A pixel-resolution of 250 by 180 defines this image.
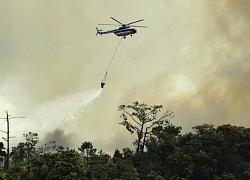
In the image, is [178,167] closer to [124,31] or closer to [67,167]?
[67,167]

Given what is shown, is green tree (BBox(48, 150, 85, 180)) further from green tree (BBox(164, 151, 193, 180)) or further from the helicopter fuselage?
the helicopter fuselage

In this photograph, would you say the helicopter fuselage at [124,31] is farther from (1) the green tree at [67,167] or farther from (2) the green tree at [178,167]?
(2) the green tree at [178,167]

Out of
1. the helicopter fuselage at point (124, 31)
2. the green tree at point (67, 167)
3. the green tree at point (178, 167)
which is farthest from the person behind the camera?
the green tree at point (178, 167)

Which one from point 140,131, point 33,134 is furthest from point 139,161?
point 33,134

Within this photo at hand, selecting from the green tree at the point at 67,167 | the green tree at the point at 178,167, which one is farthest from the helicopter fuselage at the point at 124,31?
the green tree at the point at 178,167

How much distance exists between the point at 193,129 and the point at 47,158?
84.3 ft

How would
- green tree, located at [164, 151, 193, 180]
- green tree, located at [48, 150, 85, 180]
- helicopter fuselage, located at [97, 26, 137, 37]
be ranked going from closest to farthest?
1. helicopter fuselage, located at [97, 26, 137, 37]
2. green tree, located at [48, 150, 85, 180]
3. green tree, located at [164, 151, 193, 180]

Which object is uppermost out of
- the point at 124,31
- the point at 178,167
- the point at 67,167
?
the point at 124,31

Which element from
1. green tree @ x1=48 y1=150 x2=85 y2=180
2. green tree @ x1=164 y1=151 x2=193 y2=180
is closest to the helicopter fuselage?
green tree @ x1=48 y1=150 x2=85 y2=180

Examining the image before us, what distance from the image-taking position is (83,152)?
66438mm

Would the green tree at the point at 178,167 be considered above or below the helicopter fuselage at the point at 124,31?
below

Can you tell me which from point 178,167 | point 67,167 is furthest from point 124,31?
point 178,167

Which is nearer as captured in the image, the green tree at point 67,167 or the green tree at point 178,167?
the green tree at point 67,167

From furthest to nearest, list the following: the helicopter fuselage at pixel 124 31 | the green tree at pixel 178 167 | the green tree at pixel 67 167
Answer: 1. the green tree at pixel 178 167
2. the green tree at pixel 67 167
3. the helicopter fuselage at pixel 124 31
